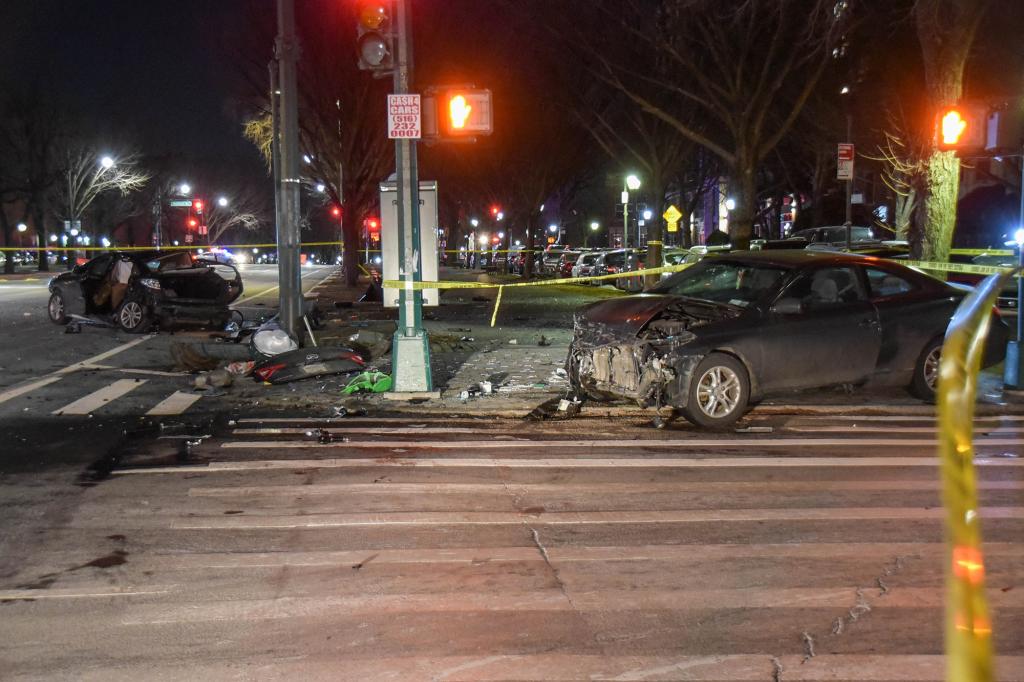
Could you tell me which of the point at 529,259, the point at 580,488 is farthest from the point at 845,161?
the point at 529,259

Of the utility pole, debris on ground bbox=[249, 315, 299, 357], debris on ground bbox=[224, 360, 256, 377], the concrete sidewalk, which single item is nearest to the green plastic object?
the concrete sidewalk

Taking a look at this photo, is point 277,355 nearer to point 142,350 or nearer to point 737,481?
point 142,350

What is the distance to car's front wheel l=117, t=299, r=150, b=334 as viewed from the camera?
691 inches

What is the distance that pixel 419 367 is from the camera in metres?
11.2

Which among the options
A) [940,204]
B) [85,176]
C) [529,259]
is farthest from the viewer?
[85,176]

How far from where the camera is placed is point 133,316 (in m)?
17.6

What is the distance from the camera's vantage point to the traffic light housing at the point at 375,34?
1048 centimetres

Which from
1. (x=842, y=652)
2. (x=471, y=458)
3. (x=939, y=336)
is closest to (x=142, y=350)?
(x=471, y=458)

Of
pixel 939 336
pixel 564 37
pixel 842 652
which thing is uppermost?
pixel 564 37

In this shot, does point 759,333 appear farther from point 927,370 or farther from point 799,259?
point 927,370

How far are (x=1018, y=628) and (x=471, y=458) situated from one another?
449 centimetres

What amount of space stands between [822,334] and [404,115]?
205 inches

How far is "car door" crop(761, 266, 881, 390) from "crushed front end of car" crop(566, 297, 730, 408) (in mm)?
650

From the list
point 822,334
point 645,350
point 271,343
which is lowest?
point 271,343
